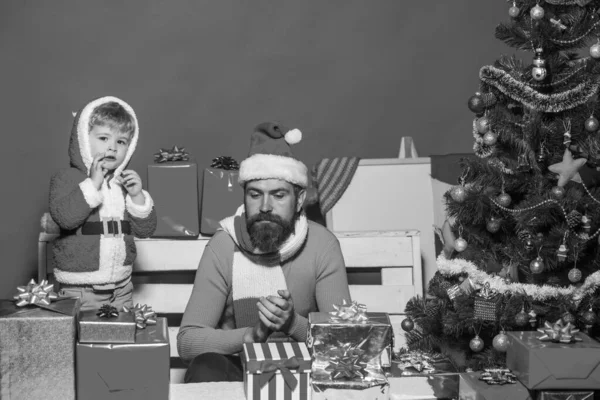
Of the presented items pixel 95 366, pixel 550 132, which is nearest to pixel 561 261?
pixel 550 132

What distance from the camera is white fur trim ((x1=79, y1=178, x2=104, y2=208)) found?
96.5 inches

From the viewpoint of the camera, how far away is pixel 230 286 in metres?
2.60

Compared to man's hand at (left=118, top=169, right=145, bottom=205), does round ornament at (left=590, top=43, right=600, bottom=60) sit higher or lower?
higher

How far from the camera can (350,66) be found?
3.41 meters

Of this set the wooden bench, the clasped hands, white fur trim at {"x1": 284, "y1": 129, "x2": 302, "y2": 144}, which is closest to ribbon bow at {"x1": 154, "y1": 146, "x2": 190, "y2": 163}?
the wooden bench

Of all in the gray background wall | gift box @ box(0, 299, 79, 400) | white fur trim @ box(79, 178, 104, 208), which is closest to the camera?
gift box @ box(0, 299, 79, 400)

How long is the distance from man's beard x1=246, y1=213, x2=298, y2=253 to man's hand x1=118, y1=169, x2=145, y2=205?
39 centimetres

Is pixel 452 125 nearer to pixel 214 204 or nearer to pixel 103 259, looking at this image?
pixel 214 204

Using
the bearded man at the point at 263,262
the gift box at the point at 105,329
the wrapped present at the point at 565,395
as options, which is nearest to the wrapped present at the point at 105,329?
the gift box at the point at 105,329

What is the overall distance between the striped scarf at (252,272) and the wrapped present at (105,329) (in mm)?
754

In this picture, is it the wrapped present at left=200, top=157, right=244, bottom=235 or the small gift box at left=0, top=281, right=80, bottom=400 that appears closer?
the small gift box at left=0, top=281, right=80, bottom=400

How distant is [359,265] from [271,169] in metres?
0.74

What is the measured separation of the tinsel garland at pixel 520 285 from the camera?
217 cm

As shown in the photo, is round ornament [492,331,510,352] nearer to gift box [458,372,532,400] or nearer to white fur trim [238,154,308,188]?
gift box [458,372,532,400]
